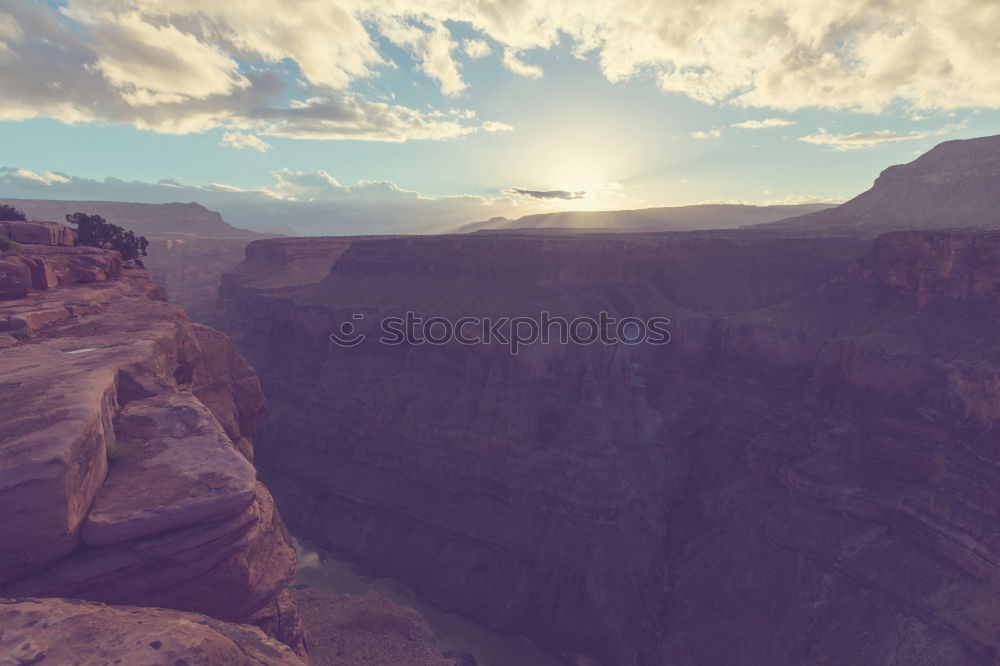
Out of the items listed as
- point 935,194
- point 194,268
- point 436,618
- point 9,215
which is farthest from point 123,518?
point 194,268

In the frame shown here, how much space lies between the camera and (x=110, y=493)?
32.7ft

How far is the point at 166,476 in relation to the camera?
1059cm

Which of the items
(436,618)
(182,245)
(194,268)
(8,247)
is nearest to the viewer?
(8,247)

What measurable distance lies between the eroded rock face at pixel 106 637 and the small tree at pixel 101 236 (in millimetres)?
31569

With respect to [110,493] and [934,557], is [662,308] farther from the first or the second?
[110,493]

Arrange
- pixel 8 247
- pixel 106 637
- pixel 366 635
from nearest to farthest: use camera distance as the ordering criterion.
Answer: pixel 106 637, pixel 8 247, pixel 366 635

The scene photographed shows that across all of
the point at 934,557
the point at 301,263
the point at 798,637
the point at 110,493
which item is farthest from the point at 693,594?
the point at 301,263

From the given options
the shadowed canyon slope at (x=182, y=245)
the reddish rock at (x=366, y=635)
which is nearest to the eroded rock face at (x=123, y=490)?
the reddish rock at (x=366, y=635)

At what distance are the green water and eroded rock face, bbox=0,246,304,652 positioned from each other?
19.1m

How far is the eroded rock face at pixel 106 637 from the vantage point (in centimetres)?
671

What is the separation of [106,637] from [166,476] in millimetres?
3935

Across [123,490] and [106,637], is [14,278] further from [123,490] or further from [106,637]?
[106,637]

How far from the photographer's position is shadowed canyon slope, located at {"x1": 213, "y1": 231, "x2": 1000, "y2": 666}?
85.9 feet

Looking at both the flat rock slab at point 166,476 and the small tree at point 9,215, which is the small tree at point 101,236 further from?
the flat rock slab at point 166,476
